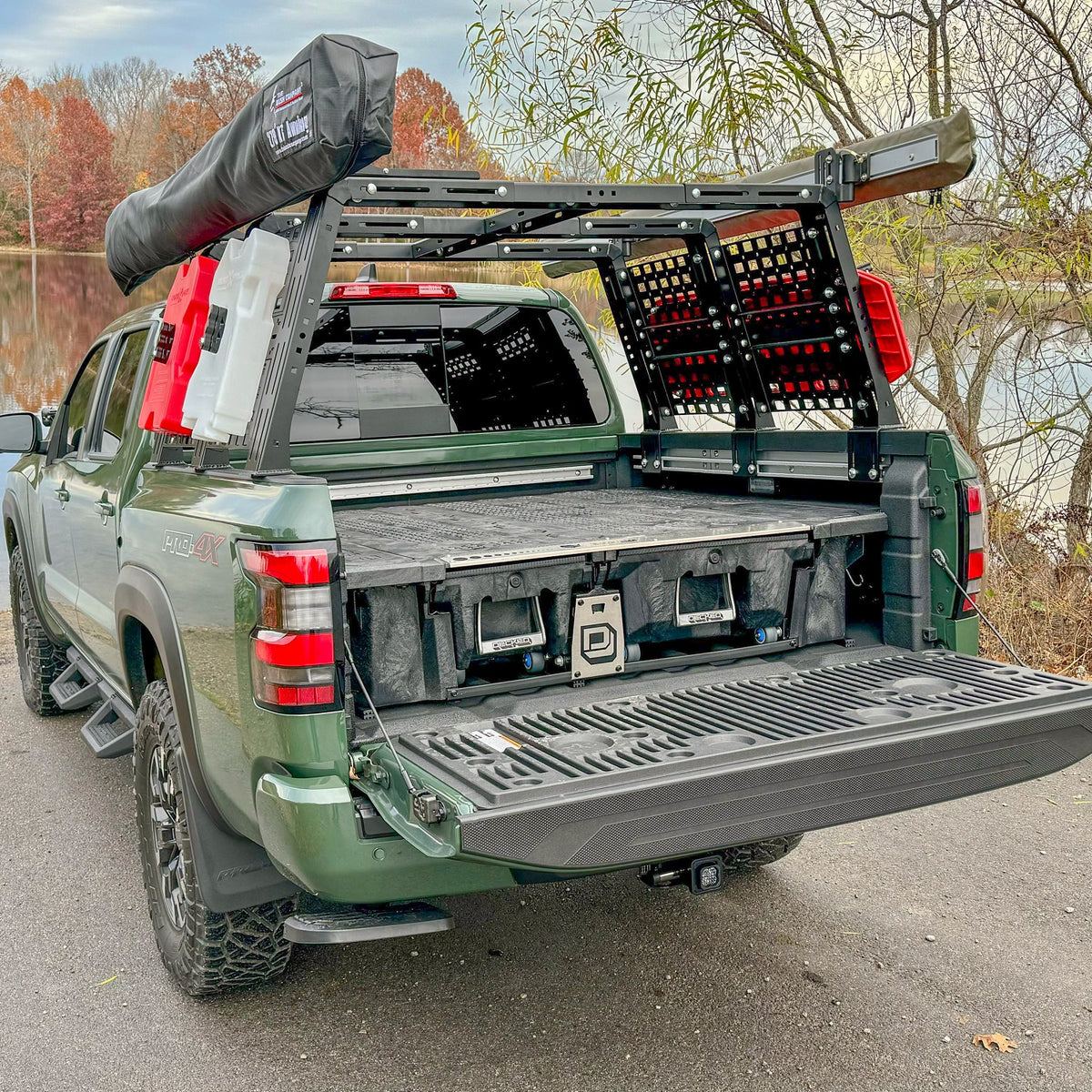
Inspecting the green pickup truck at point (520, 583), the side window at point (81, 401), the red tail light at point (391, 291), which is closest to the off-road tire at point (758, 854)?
the green pickup truck at point (520, 583)

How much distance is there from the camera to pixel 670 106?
7.88 m

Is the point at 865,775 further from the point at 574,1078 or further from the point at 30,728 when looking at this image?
the point at 30,728

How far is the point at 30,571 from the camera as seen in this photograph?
6117mm

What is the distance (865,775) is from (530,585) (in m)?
1.02

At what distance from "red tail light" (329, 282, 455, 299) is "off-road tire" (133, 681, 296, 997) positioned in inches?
77.9

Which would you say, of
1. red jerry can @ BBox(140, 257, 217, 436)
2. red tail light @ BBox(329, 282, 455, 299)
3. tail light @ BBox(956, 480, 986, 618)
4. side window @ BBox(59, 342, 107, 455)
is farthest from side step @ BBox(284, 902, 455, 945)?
side window @ BBox(59, 342, 107, 455)

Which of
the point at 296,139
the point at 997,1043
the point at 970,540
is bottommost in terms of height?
the point at 997,1043

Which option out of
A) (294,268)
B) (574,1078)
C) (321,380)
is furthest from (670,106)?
(574,1078)

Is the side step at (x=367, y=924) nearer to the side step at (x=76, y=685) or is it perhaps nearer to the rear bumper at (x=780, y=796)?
the rear bumper at (x=780, y=796)

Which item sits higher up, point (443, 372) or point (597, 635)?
point (443, 372)

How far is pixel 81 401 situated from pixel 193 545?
269 centimetres

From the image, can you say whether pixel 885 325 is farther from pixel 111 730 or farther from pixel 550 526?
pixel 111 730

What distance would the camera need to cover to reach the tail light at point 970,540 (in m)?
3.66

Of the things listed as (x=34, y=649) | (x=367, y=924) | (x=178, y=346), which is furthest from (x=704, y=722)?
(x=34, y=649)
